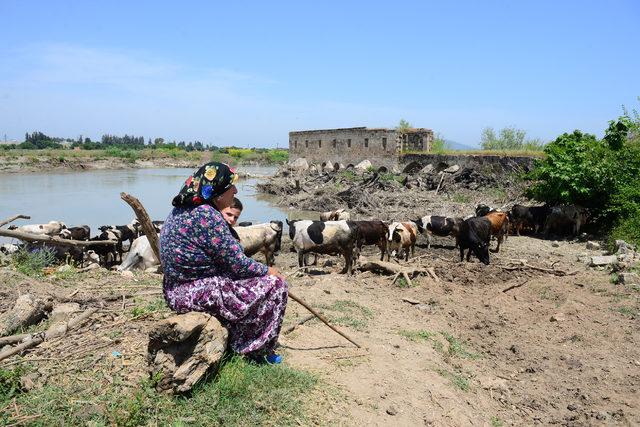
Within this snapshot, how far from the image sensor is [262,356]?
4066 mm

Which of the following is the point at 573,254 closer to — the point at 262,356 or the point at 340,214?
the point at 340,214

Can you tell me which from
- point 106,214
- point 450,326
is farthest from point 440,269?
point 106,214

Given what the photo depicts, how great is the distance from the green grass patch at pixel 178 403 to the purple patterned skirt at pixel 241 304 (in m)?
0.25

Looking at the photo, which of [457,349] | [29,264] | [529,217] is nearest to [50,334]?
[29,264]

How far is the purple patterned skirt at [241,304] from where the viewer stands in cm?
370

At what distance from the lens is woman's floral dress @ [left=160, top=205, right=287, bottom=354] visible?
3.60 meters

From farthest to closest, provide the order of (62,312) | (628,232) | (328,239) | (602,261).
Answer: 1. (628,232)
2. (328,239)
3. (602,261)
4. (62,312)

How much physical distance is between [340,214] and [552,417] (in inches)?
452

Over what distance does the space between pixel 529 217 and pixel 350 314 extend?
10634mm

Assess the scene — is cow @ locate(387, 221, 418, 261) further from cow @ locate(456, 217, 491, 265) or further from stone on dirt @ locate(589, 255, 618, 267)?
stone on dirt @ locate(589, 255, 618, 267)

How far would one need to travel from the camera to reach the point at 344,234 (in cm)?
1044

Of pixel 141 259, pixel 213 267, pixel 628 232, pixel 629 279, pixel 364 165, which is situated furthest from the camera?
pixel 364 165

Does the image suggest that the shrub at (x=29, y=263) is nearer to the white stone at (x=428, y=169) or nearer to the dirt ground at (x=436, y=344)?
the dirt ground at (x=436, y=344)

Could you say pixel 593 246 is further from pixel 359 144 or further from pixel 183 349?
pixel 359 144
